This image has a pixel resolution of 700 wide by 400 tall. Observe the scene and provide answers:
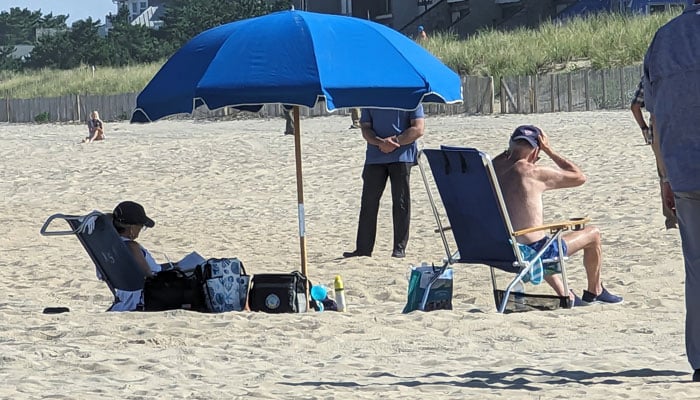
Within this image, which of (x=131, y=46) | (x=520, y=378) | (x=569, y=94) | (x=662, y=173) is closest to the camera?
(x=662, y=173)

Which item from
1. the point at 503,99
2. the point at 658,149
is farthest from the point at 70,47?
the point at 658,149

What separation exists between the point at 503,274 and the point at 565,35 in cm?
2684

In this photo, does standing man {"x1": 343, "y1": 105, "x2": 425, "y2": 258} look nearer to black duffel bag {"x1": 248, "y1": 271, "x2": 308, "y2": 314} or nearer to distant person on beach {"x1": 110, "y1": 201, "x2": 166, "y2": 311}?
black duffel bag {"x1": 248, "y1": 271, "x2": 308, "y2": 314}

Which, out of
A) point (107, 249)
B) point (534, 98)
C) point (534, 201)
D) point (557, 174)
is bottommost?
point (107, 249)

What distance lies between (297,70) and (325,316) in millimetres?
1409

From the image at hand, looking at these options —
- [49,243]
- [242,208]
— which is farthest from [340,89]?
[242,208]

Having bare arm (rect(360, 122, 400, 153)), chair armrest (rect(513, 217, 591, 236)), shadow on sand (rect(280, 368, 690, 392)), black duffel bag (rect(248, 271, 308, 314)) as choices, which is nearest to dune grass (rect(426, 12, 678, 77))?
bare arm (rect(360, 122, 400, 153))

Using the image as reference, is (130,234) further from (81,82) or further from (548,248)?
(81,82)

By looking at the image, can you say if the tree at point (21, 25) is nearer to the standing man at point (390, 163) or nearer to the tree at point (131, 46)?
the tree at point (131, 46)

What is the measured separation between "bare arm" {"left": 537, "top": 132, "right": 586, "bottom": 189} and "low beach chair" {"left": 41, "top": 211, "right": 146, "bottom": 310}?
2.41 metres

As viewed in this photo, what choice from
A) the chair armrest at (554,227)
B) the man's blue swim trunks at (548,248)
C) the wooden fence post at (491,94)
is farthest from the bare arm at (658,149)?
the wooden fence post at (491,94)

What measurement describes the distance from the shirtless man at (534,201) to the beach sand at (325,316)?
280mm

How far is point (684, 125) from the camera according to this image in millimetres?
5113

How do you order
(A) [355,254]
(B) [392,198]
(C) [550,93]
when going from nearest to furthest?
(B) [392,198] < (A) [355,254] < (C) [550,93]
